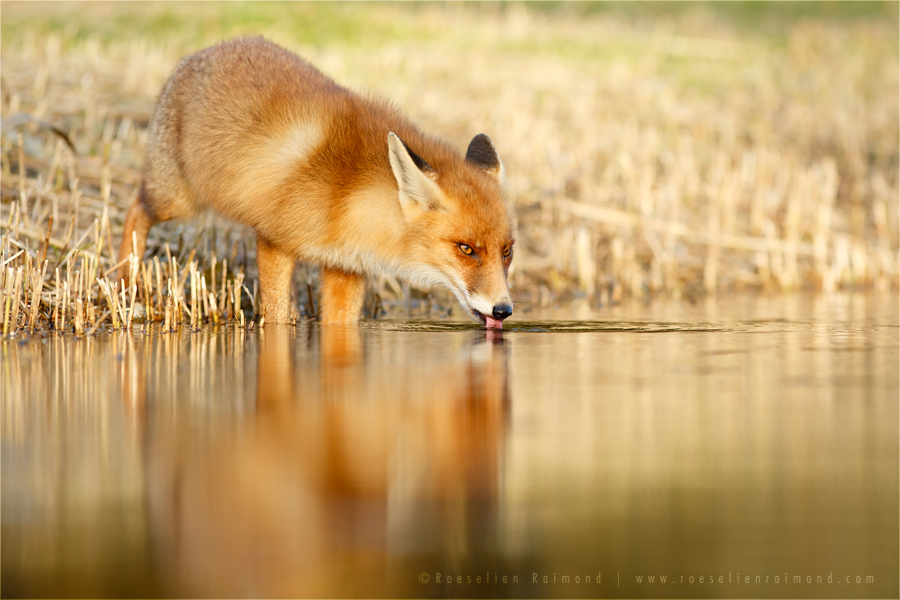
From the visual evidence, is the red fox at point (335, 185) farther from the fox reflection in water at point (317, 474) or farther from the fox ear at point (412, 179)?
the fox reflection in water at point (317, 474)

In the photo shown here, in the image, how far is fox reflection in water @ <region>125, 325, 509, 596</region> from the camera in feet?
7.71

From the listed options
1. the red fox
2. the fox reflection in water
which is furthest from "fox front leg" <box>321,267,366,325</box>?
the fox reflection in water

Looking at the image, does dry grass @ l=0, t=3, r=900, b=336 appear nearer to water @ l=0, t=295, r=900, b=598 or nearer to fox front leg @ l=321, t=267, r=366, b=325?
fox front leg @ l=321, t=267, r=366, b=325

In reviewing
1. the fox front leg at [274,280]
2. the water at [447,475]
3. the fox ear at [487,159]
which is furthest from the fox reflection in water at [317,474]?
the fox ear at [487,159]

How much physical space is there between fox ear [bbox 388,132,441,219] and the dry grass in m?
1.58

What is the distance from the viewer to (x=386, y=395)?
4.18 meters

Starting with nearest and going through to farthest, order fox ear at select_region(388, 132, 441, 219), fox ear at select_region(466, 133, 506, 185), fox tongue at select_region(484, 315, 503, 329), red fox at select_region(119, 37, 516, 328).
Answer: fox ear at select_region(388, 132, 441, 219)
red fox at select_region(119, 37, 516, 328)
fox tongue at select_region(484, 315, 503, 329)
fox ear at select_region(466, 133, 506, 185)

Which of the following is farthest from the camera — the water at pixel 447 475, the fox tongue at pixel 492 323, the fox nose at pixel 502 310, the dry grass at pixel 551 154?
the dry grass at pixel 551 154

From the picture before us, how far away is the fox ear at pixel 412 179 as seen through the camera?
19.5 feet

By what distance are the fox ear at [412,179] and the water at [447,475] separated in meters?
1.27

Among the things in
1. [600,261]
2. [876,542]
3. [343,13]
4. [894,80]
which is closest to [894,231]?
[600,261]

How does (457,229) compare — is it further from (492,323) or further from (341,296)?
(341,296)

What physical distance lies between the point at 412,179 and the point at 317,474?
11.1 ft

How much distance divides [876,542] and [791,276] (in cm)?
829
